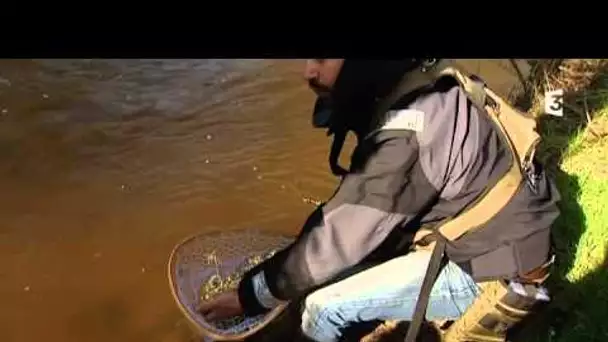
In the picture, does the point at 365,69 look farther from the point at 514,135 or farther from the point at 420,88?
the point at 514,135

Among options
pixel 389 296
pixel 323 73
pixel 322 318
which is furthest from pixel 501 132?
pixel 322 318

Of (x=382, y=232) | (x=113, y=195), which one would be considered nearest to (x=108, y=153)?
(x=113, y=195)

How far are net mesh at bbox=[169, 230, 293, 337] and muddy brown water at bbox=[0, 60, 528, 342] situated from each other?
13.4 inches

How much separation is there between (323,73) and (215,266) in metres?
1.19

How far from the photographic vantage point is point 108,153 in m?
4.18

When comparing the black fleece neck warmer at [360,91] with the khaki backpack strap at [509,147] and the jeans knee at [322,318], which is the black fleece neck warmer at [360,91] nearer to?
the khaki backpack strap at [509,147]

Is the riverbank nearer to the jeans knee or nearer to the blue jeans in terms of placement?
the blue jeans

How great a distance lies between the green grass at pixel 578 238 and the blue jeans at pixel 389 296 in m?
0.37

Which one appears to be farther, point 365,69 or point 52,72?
point 52,72

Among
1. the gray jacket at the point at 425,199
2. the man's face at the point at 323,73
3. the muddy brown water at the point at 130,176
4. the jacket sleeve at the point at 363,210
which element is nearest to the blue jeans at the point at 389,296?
the gray jacket at the point at 425,199

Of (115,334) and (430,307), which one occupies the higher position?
(430,307)
